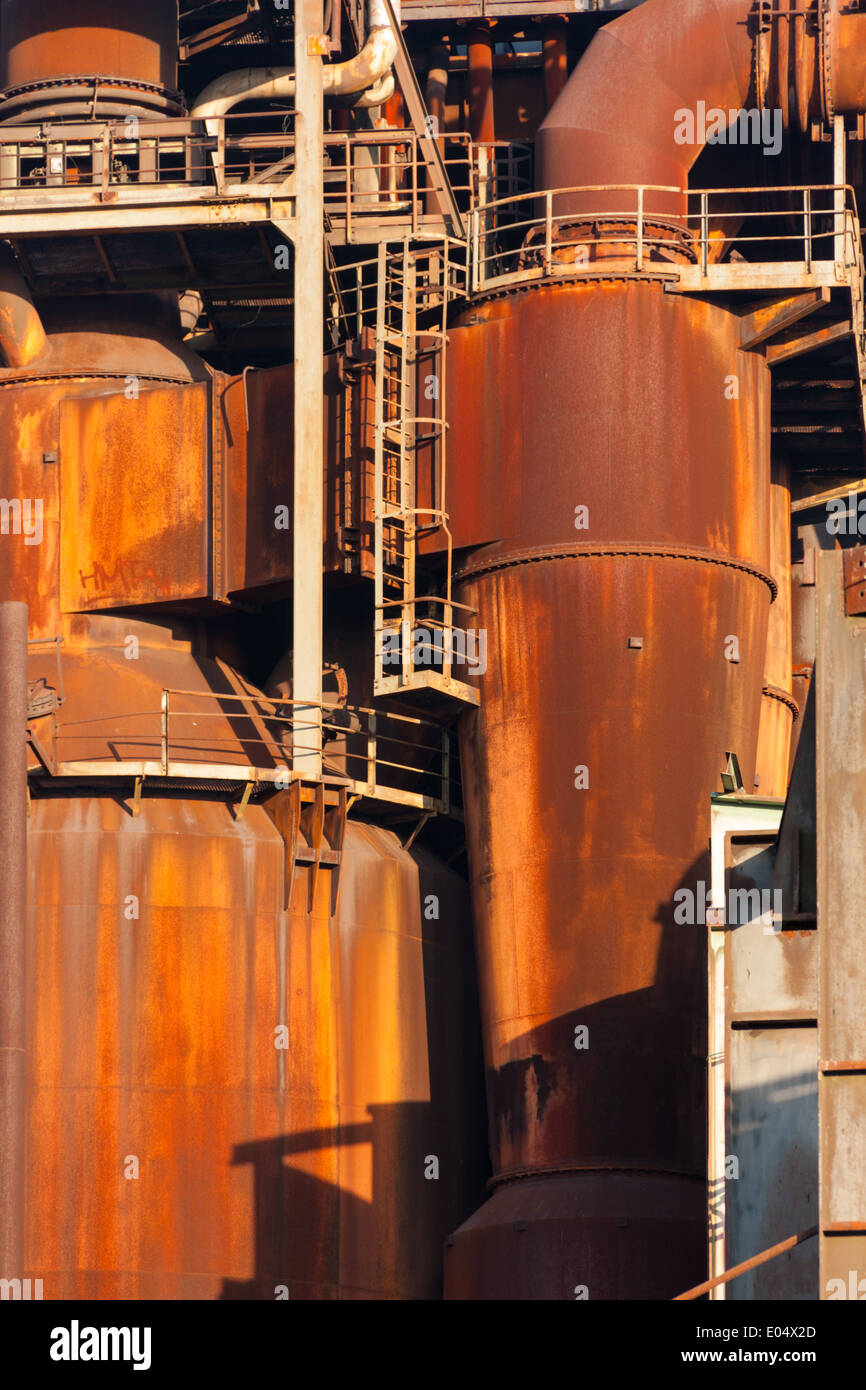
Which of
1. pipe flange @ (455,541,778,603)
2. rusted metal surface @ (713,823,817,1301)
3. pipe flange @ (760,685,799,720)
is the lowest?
rusted metal surface @ (713,823,817,1301)

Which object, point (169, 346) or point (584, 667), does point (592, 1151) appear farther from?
point (169, 346)

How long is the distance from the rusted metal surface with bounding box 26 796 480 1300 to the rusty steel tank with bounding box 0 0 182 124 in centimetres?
1083

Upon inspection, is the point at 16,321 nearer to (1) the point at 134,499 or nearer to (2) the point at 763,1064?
(1) the point at 134,499

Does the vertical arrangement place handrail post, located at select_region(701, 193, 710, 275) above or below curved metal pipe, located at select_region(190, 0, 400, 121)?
below

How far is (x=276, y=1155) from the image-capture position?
3284 centimetres

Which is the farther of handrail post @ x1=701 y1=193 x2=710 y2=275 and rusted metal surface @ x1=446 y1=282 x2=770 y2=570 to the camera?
handrail post @ x1=701 y1=193 x2=710 y2=275

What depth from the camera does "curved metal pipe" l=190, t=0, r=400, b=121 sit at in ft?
124

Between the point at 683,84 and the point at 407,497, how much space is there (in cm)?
679

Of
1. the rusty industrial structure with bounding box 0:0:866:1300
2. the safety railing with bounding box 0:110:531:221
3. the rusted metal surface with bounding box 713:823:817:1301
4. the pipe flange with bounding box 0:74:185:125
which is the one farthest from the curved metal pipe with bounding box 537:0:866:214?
the rusted metal surface with bounding box 713:823:817:1301

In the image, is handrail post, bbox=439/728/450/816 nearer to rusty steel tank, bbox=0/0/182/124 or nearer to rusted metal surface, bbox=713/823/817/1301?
rusted metal surface, bbox=713/823/817/1301

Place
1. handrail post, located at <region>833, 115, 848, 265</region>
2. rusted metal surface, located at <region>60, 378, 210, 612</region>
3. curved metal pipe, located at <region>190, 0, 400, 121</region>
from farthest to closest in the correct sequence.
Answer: curved metal pipe, located at <region>190, 0, 400, 121</region>, rusted metal surface, located at <region>60, 378, 210, 612</region>, handrail post, located at <region>833, 115, 848, 265</region>

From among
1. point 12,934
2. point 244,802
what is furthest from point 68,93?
point 12,934

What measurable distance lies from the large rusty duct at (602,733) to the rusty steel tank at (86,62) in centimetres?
685

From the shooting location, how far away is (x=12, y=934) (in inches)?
1237
